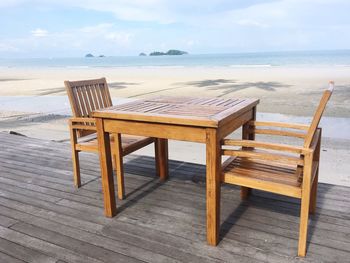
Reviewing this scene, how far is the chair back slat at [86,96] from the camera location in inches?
119

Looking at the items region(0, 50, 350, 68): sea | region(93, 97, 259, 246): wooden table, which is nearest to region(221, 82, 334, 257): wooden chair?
region(93, 97, 259, 246): wooden table

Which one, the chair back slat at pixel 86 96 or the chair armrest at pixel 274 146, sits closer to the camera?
the chair armrest at pixel 274 146

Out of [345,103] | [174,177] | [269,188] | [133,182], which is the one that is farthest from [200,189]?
[345,103]

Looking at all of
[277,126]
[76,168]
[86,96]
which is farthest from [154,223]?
[86,96]

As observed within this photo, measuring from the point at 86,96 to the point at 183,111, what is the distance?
1361 mm

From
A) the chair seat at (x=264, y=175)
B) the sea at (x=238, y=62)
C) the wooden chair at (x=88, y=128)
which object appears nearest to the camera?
the chair seat at (x=264, y=175)

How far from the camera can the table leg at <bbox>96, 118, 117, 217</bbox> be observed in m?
2.36

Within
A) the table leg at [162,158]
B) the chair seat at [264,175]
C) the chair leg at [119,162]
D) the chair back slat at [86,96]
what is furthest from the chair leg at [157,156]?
the chair seat at [264,175]

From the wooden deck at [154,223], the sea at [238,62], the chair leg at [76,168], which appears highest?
the chair leg at [76,168]

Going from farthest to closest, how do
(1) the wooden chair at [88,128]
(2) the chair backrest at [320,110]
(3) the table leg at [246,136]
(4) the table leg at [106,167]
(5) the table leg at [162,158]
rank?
1. (5) the table leg at [162,158]
2. (1) the wooden chair at [88,128]
3. (3) the table leg at [246,136]
4. (4) the table leg at [106,167]
5. (2) the chair backrest at [320,110]

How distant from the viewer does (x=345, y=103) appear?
10.2m

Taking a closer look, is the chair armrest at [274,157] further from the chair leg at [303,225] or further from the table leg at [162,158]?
the table leg at [162,158]

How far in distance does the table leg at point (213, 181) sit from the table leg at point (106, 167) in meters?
0.80

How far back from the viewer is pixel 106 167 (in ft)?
7.98
